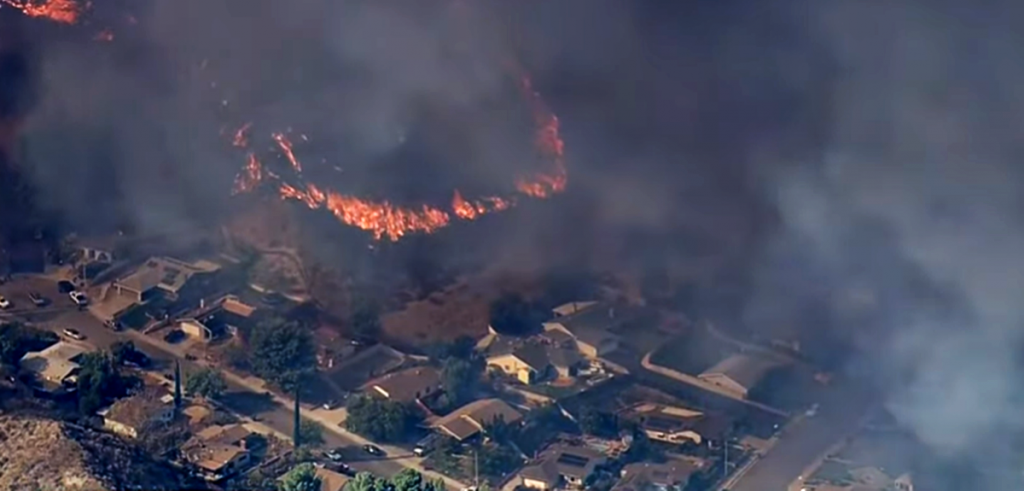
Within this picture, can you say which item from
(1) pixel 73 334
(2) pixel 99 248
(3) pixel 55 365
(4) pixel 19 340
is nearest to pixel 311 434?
(3) pixel 55 365

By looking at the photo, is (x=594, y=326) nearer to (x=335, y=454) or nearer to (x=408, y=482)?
(x=335, y=454)

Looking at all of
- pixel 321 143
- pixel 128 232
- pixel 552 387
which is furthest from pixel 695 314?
pixel 128 232

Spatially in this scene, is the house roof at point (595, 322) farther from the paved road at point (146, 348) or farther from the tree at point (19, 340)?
the tree at point (19, 340)

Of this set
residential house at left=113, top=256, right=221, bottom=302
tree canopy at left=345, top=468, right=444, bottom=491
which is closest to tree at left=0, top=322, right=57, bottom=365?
residential house at left=113, top=256, right=221, bottom=302

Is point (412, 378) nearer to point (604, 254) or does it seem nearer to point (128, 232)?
point (604, 254)

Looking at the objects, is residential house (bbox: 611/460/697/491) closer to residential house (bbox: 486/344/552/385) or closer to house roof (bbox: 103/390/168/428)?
residential house (bbox: 486/344/552/385)

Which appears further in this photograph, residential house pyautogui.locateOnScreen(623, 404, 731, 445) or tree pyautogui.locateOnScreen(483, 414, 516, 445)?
residential house pyautogui.locateOnScreen(623, 404, 731, 445)
